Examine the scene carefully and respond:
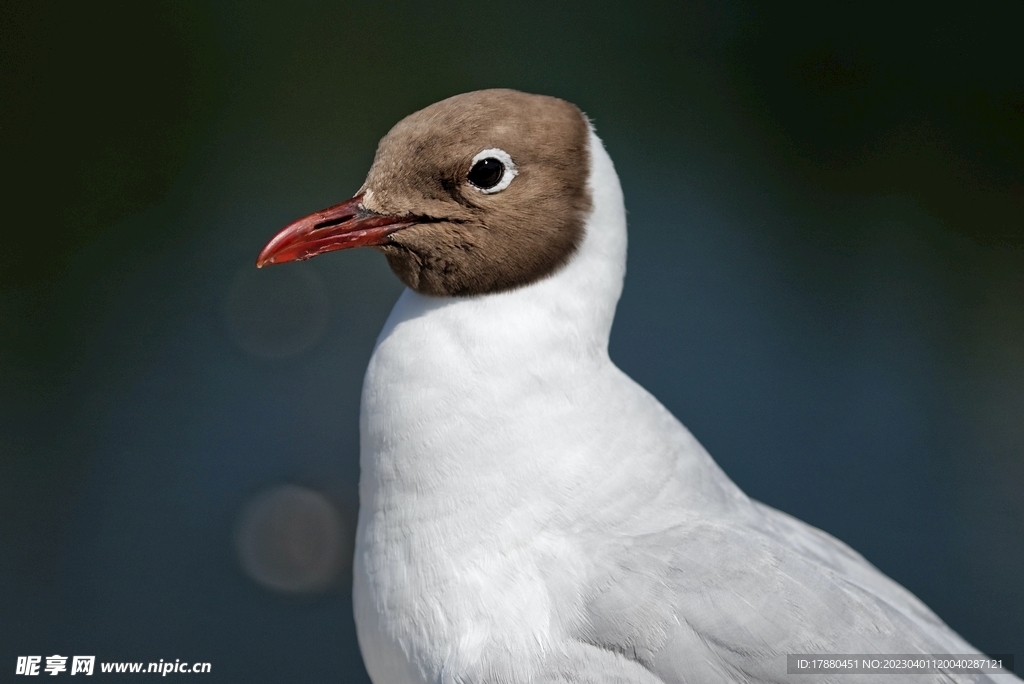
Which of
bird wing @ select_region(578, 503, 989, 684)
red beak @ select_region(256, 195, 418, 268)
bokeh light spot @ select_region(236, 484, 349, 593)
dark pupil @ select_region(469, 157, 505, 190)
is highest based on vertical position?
dark pupil @ select_region(469, 157, 505, 190)

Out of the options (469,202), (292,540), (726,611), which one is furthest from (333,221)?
(292,540)

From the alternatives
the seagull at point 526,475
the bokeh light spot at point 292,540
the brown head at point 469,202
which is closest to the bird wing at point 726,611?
the seagull at point 526,475

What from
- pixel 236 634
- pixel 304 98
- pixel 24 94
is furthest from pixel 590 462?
pixel 24 94

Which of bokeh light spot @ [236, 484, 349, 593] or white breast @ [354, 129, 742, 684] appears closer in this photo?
white breast @ [354, 129, 742, 684]

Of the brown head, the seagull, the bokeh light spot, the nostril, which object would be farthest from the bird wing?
the bokeh light spot

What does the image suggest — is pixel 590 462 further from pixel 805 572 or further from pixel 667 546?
pixel 805 572

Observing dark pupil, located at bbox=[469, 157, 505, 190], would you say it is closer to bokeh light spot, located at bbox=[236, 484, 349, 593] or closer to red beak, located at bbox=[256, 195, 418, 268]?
red beak, located at bbox=[256, 195, 418, 268]

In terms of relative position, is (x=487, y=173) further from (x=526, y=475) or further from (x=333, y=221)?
(x=526, y=475)
